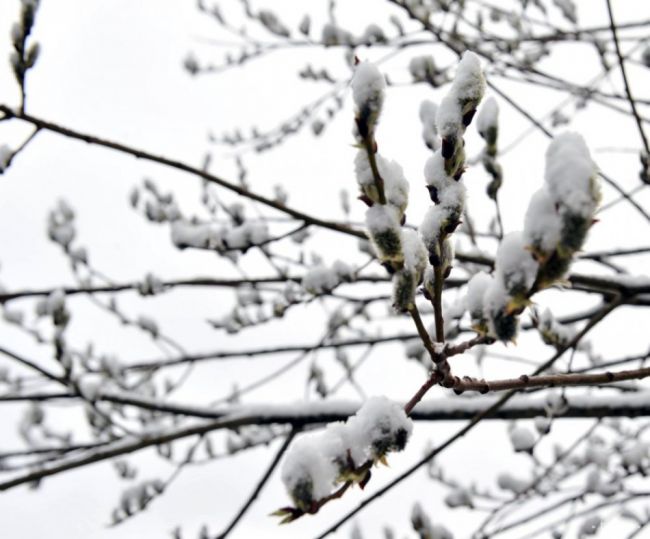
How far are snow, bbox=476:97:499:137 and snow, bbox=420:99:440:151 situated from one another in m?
0.24

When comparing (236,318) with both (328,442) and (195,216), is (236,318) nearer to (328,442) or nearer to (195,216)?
(195,216)

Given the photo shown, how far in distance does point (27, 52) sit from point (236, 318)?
75.1 inches

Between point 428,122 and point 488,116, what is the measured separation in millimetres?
276

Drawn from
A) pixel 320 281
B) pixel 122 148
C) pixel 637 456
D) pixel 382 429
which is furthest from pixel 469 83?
pixel 637 456

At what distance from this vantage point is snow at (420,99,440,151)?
1.58 meters

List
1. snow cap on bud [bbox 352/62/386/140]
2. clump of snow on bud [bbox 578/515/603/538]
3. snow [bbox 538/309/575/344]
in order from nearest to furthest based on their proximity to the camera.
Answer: snow cap on bud [bbox 352/62/386/140] < snow [bbox 538/309/575/344] < clump of snow on bud [bbox 578/515/603/538]

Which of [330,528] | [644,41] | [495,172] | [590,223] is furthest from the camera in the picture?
[644,41]

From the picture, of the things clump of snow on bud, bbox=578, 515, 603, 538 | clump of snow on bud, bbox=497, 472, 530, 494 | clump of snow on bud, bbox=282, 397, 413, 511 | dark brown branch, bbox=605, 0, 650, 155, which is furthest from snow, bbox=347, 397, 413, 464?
clump of snow on bud, bbox=497, 472, 530, 494

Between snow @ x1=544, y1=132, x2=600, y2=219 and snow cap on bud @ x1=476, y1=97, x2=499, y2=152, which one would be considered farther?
snow cap on bud @ x1=476, y1=97, x2=499, y2=152

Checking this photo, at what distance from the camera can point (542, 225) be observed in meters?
0.51

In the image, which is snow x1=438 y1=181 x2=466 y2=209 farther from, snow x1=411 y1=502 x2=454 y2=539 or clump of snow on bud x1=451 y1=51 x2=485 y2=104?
snow x1=411 y1=502 x2=454 y2=539

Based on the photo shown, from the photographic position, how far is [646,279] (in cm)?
194

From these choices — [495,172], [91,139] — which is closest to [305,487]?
[91,139]

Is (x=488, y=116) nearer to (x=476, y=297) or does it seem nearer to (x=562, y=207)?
(x=476, y=297)
